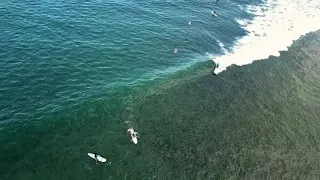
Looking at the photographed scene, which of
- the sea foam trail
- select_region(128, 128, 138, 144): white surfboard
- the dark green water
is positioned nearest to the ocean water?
the dark green water

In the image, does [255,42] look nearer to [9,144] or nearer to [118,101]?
[118,101]

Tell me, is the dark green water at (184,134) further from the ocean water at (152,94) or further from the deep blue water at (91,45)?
the deep blue water at (91,45)

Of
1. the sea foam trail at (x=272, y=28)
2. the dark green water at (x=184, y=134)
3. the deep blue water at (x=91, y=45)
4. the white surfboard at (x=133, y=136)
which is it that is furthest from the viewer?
the sea foam trail at (x=272, y=28)

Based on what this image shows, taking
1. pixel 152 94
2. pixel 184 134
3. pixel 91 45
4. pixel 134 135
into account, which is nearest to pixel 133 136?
pixel 134 135

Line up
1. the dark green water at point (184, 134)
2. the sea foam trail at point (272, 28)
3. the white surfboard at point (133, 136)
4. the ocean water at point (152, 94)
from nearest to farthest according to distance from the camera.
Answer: the dark green water at point (184, 134) → the ocean water at point (152, 94) → the white surfboard at point (133, 136) → the sea foam trail at point (272, 28)

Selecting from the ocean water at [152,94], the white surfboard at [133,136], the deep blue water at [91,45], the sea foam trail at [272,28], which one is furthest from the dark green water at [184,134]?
the sea foam trail at [272,28]

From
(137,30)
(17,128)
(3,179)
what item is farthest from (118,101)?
(137,30)

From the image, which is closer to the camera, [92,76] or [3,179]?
[3,179]
